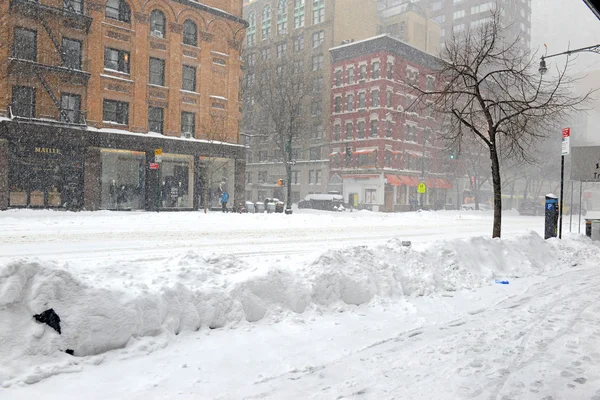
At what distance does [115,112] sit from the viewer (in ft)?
92.1

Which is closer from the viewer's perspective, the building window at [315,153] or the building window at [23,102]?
the building window at [23,102]

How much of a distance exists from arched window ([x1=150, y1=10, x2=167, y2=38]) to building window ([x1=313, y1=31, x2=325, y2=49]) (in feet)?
102

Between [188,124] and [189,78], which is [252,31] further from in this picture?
[188,124]

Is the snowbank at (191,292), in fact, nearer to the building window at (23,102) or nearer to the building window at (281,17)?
the building window at (23,102)

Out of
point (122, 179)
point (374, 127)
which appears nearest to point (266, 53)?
point (374, 127)

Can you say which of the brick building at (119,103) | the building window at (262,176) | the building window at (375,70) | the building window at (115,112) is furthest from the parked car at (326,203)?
the building window at (115,112)

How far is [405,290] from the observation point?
688 cm

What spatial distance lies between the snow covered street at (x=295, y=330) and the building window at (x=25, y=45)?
24084 millimetres

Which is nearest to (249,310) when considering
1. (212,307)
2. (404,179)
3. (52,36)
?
(212,307)

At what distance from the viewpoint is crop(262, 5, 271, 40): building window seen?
211 ft

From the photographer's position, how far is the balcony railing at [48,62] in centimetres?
2388

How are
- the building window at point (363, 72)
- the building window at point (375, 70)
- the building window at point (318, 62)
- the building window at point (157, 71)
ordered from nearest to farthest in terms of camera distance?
the building window at point (157, 71)
the building window at point (375, 70)
the building window at point (363, 72)
the building window at point (318, 62)

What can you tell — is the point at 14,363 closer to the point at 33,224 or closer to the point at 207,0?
the point at 33,224

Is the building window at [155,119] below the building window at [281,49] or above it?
below
